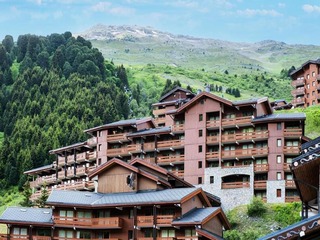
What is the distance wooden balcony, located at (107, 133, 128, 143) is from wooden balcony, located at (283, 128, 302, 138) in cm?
2661

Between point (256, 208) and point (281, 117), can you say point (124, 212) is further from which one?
point (281, 117)

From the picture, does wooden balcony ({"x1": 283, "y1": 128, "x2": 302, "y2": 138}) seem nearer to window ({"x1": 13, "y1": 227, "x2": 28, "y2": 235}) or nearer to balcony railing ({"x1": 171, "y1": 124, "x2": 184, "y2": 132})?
balcony railing ({"x1": 171, "y1": 124, "x2": 184, "y2": 132})

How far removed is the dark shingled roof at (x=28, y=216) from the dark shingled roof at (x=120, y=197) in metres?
2.67

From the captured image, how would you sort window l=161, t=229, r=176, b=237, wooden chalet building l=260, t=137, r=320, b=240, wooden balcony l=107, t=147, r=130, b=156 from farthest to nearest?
wooden balcony l=107, t=147, r=130, b=156, window l=161, t=229, r=176, b=237, wooden chalet building l=260, t=137, r=320, b=240

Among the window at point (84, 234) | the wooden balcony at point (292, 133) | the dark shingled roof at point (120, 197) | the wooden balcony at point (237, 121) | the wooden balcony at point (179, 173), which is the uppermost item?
the wooden balcony at point (237, 121)

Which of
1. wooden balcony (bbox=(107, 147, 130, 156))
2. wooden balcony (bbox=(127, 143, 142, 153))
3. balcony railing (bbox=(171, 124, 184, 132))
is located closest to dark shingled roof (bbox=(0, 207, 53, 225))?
balcony railing (bbox=(171, 124, 184, 132))

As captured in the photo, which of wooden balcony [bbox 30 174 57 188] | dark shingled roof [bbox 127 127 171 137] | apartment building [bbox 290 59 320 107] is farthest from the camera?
apartment building [bbox 290 59 320 107]

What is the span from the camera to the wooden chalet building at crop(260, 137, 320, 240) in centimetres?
2034

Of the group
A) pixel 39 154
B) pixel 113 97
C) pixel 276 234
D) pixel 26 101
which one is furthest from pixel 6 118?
pixel 276 234

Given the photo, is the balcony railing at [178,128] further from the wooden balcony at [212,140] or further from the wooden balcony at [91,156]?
the wooden balcony at [91,156]

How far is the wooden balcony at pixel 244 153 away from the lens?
84500mm

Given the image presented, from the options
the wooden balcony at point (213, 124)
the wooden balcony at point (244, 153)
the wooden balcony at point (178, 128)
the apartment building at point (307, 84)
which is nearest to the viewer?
the wooden balcony at point (244, 153)

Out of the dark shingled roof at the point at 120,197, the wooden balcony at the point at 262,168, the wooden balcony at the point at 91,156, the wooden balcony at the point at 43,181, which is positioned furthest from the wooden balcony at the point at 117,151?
the dark shingled roof at the point at 120,197

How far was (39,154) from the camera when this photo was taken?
13512cm
